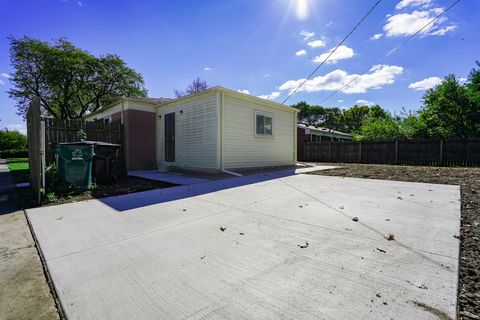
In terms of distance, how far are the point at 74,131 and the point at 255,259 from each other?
8801mm

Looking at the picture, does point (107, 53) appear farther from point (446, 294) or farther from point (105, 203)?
point (446, 294)

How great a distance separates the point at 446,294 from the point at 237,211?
9.23ft

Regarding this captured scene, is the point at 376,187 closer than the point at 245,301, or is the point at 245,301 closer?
the point at 245,301

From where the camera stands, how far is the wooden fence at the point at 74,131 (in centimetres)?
789

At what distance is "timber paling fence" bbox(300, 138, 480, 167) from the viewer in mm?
12125

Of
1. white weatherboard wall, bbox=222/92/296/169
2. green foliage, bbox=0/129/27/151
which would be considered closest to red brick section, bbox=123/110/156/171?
white weatherboard wall, bbox=222/92/296/169

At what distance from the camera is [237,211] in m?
4.03

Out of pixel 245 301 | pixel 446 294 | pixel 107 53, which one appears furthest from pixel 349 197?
pixel 107 53

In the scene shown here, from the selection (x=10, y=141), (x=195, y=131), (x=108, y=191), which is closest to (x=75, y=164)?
(x=108, y=191)

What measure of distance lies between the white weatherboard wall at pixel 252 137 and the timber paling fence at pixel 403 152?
6542 mm

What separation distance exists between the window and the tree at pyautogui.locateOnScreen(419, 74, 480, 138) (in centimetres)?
1241

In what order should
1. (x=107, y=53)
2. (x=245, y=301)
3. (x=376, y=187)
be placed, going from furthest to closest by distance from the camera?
(x=107, y=53) → (x=376, y=187) → (x=245, y=301)

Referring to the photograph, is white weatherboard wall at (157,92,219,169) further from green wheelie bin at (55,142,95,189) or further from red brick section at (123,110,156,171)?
green wheelie bin at (55,142,95,189)

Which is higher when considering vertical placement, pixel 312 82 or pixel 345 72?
pixel 345 72
